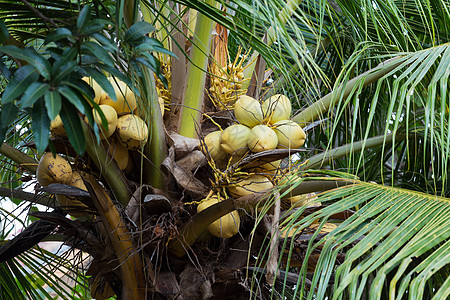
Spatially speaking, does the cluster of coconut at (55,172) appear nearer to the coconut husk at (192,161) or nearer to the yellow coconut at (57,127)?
the yellow coconut at (57,127)

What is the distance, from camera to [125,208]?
1493mm

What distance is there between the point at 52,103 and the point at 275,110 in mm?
932

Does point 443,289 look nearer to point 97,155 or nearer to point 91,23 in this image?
point 91,23

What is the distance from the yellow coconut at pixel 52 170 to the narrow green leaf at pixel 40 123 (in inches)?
29.6

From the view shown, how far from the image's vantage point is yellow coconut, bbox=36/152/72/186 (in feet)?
4.74

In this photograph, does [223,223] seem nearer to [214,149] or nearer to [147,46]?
[214,149]

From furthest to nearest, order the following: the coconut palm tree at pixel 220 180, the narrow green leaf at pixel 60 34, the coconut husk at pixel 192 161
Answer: the coconut husk at pixel 192 161 < the coconut palm tree at pixel 220 180 < the narrow green leaf at pixel 60 34

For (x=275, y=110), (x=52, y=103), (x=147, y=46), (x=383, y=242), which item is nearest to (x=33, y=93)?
(x=52, y=103)

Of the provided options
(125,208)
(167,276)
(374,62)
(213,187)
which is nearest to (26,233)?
(125,208)

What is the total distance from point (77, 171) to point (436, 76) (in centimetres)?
102

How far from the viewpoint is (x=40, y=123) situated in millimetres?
710

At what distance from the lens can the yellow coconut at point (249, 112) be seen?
1.49 meters

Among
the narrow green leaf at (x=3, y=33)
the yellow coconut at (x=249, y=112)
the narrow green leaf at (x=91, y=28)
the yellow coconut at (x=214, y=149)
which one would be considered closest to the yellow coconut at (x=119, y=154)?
the yellow coconut at (x=214, y=149)

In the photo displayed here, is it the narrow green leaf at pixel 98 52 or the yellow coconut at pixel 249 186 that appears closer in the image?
the narrow green leaf at pixel 98 52
